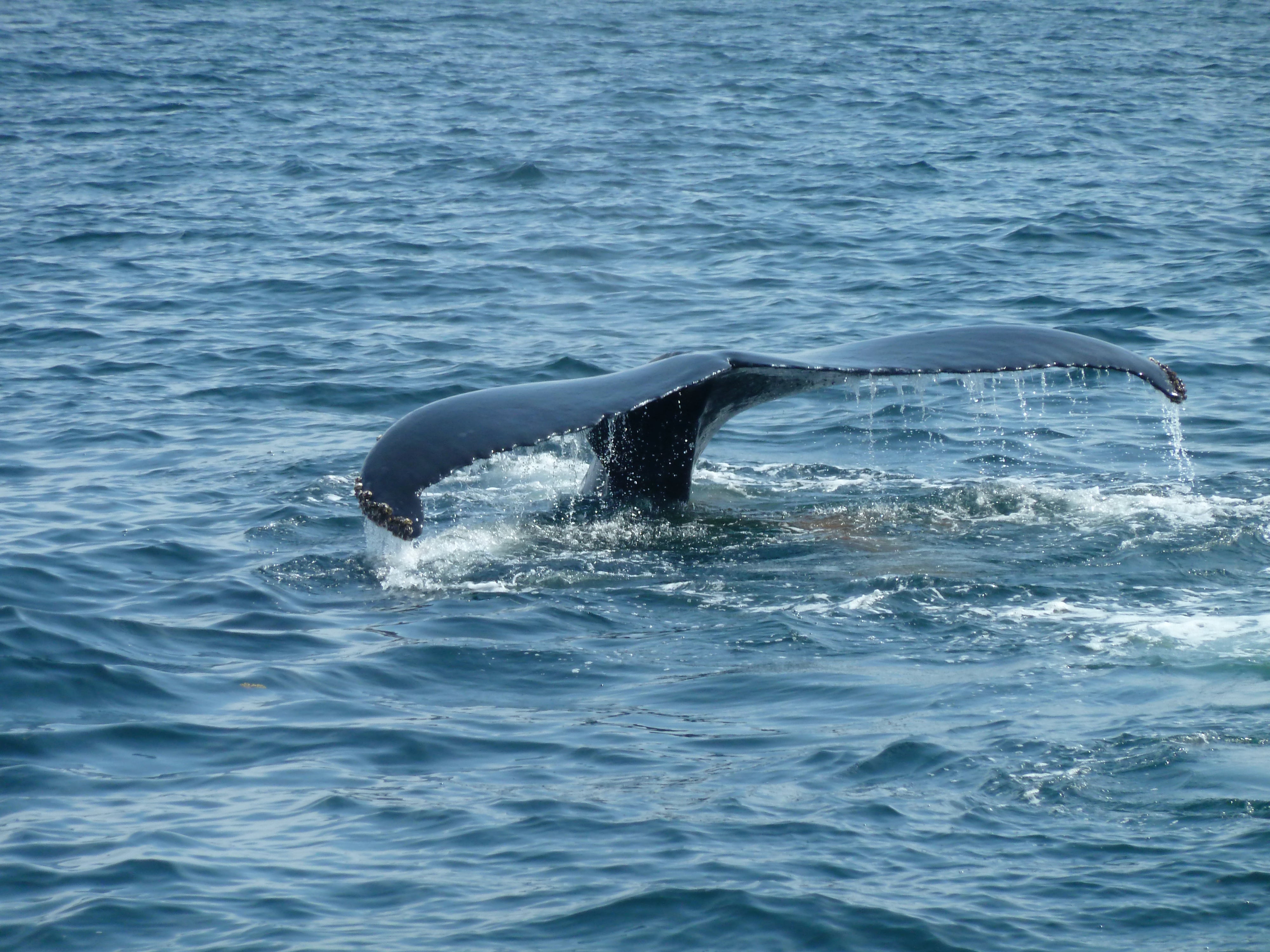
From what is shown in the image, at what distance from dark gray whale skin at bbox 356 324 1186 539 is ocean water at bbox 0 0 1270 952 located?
2.82 ft

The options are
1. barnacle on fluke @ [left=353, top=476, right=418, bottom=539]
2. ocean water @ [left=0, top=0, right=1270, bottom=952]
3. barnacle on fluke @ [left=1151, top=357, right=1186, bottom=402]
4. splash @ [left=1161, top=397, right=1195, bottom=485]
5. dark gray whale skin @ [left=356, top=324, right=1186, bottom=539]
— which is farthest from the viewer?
splash @ [left=1161, top=397, right=1195, bottom=485]

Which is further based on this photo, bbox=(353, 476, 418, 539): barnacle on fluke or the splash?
the splash

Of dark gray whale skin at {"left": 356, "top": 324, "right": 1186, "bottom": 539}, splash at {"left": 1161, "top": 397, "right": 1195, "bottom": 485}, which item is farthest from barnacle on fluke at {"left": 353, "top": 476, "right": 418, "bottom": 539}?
splash at {"left": 1161, "top": 397, "right": 1195, "bottom": 485}

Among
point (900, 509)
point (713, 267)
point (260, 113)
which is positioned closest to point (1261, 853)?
point (900, 509)

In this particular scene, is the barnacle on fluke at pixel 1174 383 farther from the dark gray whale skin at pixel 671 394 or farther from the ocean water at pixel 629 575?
the ocean water at pixel 629 575

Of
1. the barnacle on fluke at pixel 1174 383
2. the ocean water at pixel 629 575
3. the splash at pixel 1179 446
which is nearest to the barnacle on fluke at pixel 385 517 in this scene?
the ocean water at pixel 629 575

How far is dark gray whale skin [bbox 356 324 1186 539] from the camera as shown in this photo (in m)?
6.60

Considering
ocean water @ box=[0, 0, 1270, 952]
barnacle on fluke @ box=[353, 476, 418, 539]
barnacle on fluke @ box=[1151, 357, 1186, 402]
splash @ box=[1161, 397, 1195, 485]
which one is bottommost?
splash @ box=[1161, 397, 1195, 485]

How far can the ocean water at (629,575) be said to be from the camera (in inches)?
205

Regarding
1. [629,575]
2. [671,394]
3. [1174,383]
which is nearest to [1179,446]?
[1174,383]

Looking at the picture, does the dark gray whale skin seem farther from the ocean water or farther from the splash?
the splash

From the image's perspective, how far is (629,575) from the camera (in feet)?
27.7

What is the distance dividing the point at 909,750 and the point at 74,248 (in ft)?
49.5

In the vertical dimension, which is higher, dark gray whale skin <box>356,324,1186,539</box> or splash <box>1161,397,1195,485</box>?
dark gray whale skin <box>356,324,1186,539</box>
